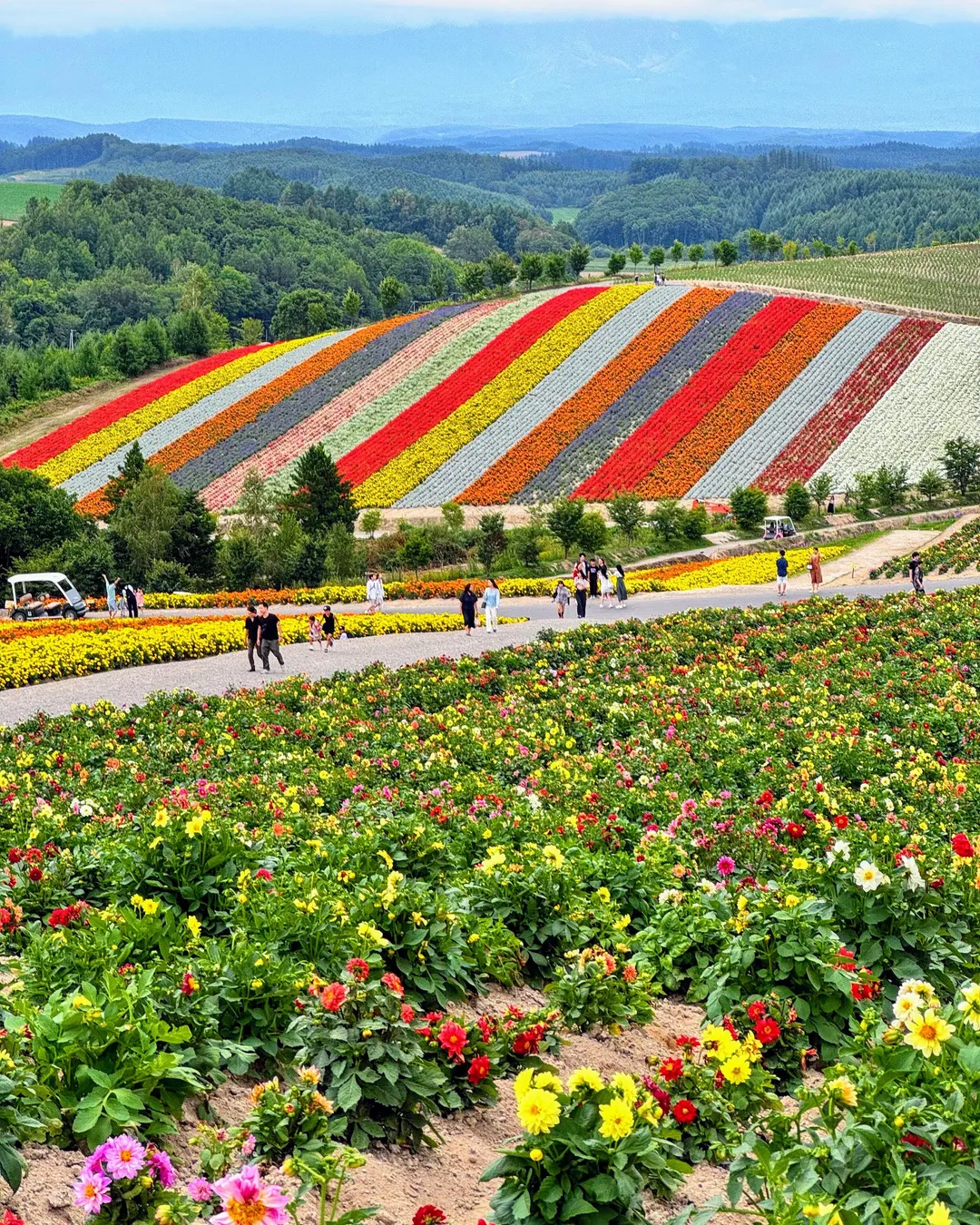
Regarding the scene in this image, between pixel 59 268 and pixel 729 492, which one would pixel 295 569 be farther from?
pixel 59 268

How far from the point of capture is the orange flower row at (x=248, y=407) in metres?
74.3

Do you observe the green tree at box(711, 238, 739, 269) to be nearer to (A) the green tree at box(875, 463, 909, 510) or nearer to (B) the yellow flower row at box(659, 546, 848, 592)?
(A) the green tree at box(875, 463, 909, 510)

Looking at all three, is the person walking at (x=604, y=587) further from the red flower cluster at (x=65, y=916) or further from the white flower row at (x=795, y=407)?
the red flower cluster at (x=65, y=916)

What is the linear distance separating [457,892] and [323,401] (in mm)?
73206

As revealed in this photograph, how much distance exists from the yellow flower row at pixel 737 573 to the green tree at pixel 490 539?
28.4ft

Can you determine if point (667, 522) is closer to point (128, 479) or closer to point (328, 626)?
point (128, 479)

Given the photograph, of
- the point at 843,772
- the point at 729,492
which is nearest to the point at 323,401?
the point at 729,492

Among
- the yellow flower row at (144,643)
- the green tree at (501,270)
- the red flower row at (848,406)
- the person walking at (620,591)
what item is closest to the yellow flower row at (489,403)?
the green tree at (501,270)

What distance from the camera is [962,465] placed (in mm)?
58625

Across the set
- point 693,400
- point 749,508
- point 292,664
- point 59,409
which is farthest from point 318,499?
point 59,409

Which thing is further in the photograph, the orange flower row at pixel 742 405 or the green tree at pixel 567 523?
the orange flower row at pixel 742 405

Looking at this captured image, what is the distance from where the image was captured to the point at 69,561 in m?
46.8

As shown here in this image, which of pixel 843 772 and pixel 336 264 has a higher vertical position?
pixel 336 264

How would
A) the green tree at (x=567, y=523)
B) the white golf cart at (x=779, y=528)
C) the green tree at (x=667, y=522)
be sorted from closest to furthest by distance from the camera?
the green tree at (x=567, y=523)
the green tree at (x=667, y=522)
the white golf cart at (x=779, y=528)
